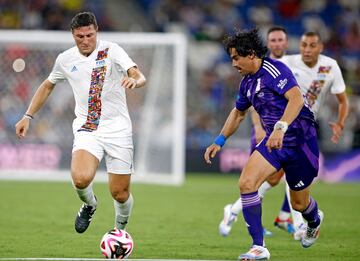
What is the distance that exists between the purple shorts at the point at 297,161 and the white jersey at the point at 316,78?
2.34 m

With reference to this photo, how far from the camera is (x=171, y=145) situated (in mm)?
19453

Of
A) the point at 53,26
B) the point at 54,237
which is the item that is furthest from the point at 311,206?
the point at 53,26

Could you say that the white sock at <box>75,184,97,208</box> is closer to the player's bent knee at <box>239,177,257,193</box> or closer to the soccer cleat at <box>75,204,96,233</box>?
the soccer cleat at <box>75,204,96,233</box>

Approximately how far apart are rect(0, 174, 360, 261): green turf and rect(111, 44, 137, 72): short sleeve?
1930mm

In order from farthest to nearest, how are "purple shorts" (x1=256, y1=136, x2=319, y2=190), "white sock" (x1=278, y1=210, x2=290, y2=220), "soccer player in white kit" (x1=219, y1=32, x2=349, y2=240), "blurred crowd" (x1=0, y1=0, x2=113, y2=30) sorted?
1. "blurred crowd" (x1=0, y1=0, x2=113, y2=30)
2. "white sock" (x1=278, y1=210, x2=290, y2=220)
3. "soccer player in white kit" (x1=219, y1=32, x2=349, y2=240)
4. "purple shorts" (x1=256, y1=136, x2=319, y2=190)

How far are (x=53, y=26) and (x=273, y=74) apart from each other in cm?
1651

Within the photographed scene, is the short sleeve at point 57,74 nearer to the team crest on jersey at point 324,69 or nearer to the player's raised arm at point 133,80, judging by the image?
the player's raised arm at point 133,80

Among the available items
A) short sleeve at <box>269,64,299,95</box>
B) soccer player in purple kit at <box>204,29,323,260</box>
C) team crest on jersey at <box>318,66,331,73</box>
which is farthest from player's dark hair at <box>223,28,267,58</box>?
team crest on jersey at <box>318,66,331,73</box>

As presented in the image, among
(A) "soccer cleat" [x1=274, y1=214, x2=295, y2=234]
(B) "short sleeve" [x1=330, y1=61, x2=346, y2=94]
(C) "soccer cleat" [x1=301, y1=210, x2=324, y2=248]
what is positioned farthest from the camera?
(A) "soccer cleat" [x1=274, y1=214, x2=295, y2=234]

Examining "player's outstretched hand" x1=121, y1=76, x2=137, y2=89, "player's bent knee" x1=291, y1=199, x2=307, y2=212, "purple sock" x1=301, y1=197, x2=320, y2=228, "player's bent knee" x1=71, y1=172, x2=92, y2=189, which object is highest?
"player's outstretched hand" x1=121, y1=76, x2=137, y2=89

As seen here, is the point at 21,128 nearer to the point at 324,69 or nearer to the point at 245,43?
the point at 245,43

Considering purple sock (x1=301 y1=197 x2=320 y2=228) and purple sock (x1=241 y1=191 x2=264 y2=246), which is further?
purple sock (x1=301 y1=197 x2=320 y2=228)

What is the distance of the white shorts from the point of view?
8805 mm

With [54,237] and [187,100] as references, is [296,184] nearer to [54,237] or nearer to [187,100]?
[54,237]
